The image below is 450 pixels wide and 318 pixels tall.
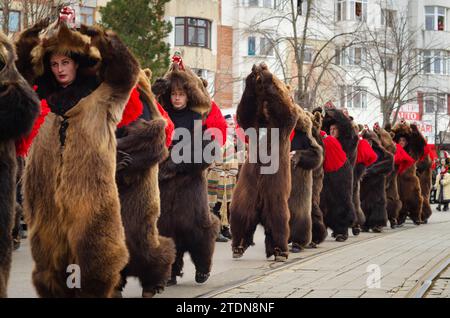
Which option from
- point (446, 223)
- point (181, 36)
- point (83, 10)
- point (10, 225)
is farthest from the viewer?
point (181, 36)

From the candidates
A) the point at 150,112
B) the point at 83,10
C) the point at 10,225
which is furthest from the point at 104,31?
the point at 83,10

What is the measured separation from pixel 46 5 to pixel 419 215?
8512 mm

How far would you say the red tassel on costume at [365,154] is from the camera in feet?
53.1

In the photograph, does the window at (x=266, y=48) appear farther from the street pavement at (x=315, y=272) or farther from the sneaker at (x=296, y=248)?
the sneaker at (x=296, y=248)

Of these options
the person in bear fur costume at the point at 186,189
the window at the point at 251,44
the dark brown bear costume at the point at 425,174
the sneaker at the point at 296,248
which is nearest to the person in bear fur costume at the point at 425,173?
the dark brown bear costume at the point at 425,174

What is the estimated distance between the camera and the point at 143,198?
725 cm

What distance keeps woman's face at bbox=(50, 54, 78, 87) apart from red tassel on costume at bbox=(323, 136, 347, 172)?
7.86 metres

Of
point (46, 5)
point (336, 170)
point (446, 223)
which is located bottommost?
point (446, 223)

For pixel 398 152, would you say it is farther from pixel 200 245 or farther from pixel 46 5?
pixel 200 245

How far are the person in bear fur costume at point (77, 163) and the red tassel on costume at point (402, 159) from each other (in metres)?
12.6

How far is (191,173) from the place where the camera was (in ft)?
28.7

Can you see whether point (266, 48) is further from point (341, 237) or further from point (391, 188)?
point (341, 237)

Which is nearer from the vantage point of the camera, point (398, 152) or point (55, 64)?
point (55, 64)

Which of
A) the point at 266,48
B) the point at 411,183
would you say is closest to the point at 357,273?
the point at 411,183
